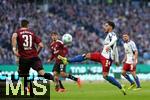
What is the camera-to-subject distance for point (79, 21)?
1811 inches

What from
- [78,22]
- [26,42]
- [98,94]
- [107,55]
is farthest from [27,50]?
[78,22]

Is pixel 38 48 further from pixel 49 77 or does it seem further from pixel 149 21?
pixel 149 21

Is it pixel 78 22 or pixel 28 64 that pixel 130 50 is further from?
pixel 78 22

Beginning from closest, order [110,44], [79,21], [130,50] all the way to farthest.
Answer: [110,44], [130,50], [79,21]

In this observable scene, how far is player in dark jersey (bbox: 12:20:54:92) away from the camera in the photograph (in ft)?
65.5

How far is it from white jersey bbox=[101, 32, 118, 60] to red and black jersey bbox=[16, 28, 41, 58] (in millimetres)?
2873

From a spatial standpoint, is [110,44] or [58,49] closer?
[110,44]

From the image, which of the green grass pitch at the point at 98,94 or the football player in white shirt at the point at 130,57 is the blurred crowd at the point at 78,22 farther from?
the green grass pitch at the point at 98,94

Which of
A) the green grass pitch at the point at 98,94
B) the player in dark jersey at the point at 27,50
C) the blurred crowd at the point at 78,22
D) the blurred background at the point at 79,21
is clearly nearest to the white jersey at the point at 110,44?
the green grass pitch at the point at 98,94

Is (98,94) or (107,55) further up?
(107,55)

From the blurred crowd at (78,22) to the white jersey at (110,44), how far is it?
17.3 m

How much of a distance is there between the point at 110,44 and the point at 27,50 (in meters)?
3.13

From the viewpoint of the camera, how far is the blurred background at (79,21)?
4103 cm

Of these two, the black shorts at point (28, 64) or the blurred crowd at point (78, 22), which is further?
the blurred crowd at point (78, 22)
